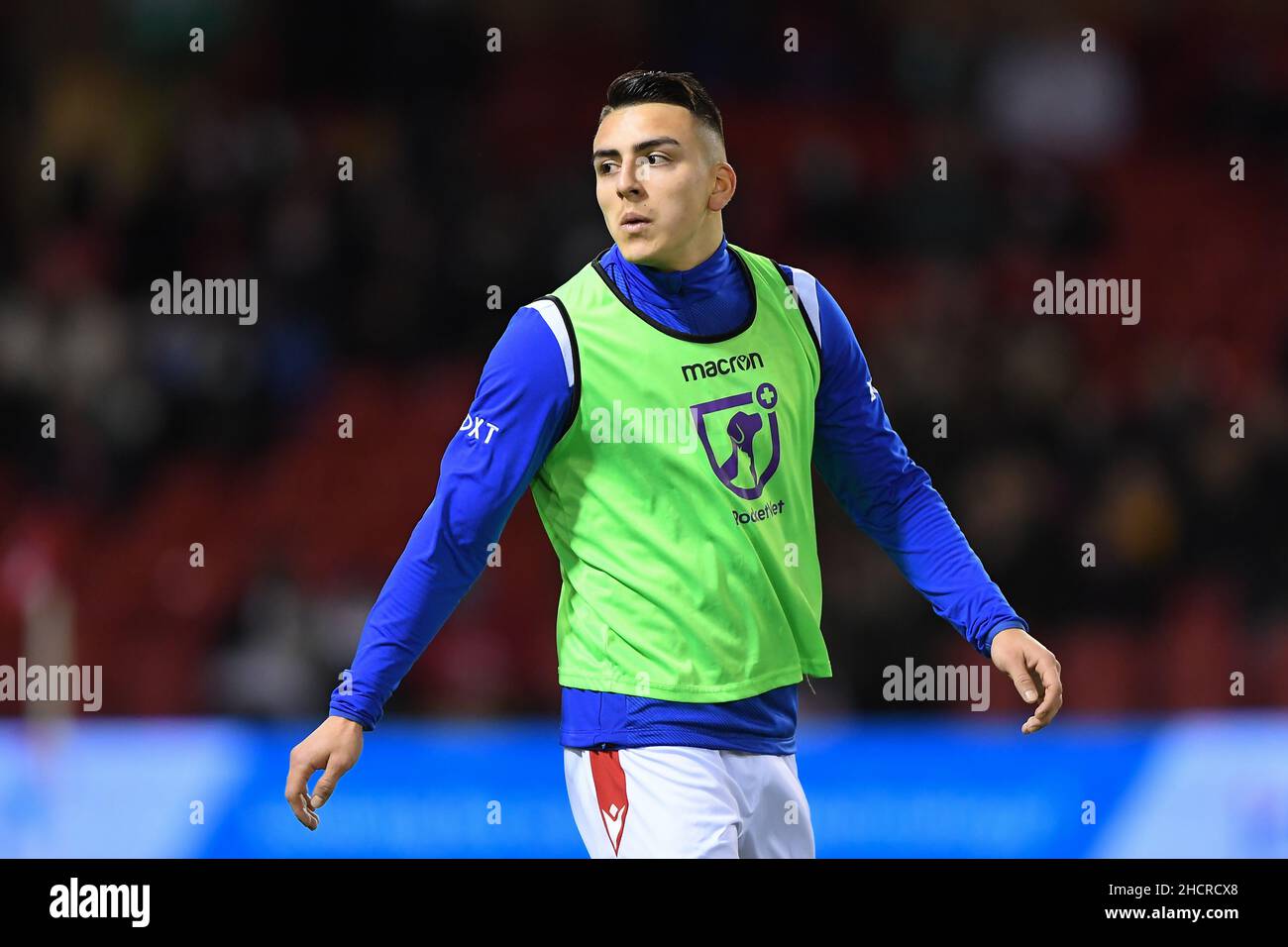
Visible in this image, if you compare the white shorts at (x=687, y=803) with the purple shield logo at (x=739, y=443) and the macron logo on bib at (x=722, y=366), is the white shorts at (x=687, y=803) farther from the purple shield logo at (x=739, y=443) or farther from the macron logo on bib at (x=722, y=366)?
the macron logo on bib at (x=722, y=366)

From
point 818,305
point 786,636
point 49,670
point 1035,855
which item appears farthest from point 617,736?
point 49,670

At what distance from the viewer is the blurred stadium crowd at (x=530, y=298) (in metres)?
8.33

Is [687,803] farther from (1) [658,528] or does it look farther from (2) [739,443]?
(2) [739,443]

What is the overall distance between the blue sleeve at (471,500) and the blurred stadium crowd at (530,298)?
489 centimetres

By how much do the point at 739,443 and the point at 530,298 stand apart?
19.9 feet

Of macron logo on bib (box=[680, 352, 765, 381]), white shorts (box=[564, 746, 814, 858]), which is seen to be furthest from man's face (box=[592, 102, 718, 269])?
white shorts (box=[564, 746, 814, 858])

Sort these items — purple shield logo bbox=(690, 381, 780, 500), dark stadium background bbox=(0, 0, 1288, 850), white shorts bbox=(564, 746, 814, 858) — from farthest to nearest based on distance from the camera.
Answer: dark stadium background bbox=(0, 0, 1288, 850) → purple shield logo bbox=(690, 381, 780, 500) → white shorts bbox=(564, 746, 814, 858)

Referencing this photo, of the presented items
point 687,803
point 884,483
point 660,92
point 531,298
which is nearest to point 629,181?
point 660,92

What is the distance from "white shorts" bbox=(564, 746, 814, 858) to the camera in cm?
316

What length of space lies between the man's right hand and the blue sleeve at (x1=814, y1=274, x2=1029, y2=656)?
4.05 feet

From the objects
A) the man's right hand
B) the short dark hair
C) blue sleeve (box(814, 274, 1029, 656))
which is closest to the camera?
the man's right hand

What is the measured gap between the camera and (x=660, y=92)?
343 centimetres

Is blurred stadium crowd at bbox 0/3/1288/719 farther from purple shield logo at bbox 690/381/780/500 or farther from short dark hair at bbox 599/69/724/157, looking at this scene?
short dark hair at bbox 599/69/724/157

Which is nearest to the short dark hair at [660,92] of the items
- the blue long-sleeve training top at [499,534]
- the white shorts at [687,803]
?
the blue long-sleeve training top at [499,534]
